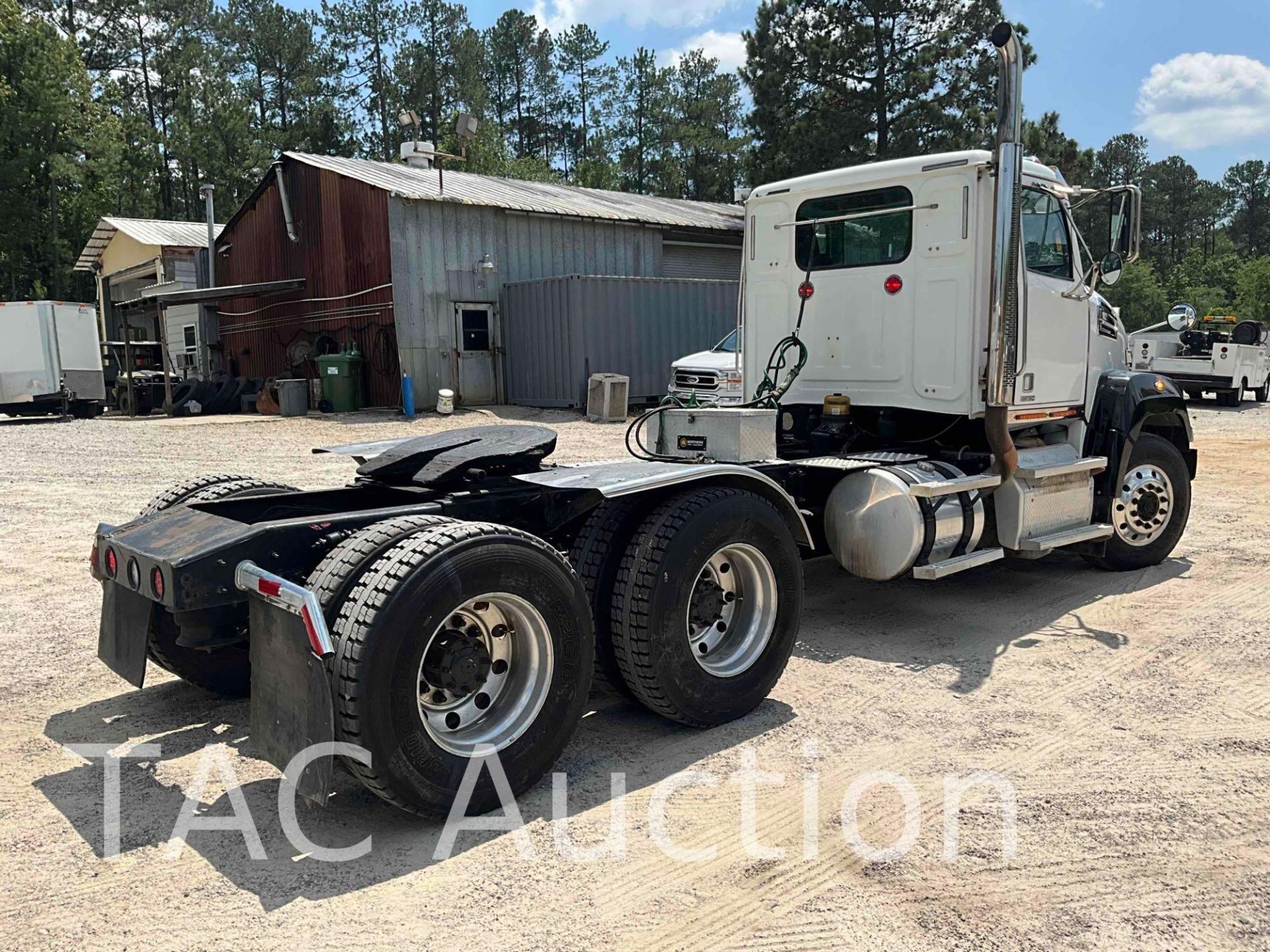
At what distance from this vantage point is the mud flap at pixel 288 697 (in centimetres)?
323

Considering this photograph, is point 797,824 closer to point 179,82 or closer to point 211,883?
point 211,883

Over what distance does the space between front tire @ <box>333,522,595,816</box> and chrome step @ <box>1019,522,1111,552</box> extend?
371cm

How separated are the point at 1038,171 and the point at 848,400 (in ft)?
6.26

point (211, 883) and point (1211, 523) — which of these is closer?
point (211, 883)

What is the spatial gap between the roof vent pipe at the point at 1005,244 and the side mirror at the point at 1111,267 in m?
1.07

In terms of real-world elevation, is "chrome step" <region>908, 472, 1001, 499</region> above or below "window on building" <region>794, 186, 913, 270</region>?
below

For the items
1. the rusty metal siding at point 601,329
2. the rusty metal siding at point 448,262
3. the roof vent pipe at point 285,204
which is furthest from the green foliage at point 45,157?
the rusty metal siding at point 601,329

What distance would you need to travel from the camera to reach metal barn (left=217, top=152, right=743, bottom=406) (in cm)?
2062

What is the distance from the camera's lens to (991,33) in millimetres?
5574

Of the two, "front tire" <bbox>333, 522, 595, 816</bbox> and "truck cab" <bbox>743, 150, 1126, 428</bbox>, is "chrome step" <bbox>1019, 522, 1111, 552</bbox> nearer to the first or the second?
"truck cab" <bbox>743, 150, 1126, 428</bbox>

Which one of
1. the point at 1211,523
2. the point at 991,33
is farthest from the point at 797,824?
the point at 1211,523

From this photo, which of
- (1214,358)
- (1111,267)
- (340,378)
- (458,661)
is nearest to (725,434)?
(458,661)

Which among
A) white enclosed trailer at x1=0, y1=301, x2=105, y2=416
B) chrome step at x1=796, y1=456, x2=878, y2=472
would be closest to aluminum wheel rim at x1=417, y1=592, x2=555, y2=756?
chrome step at x1=796, y1=456, x2=878, y2=472

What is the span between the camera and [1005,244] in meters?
5.86
